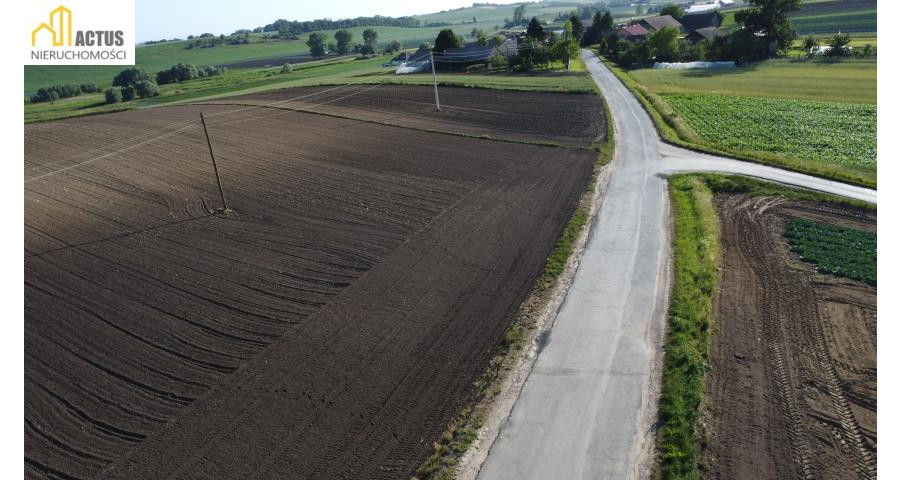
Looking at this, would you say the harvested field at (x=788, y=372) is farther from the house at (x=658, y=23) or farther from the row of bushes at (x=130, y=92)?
the house at (x=658, y=23)

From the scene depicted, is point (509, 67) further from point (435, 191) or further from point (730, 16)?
point (730, 16)

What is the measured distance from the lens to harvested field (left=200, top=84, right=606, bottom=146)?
43375 millimetres

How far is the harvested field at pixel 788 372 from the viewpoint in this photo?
41.1 feet

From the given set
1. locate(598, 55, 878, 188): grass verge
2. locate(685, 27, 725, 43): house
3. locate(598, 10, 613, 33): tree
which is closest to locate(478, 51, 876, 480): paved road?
locate(598, 55, 878, 188): grass verge

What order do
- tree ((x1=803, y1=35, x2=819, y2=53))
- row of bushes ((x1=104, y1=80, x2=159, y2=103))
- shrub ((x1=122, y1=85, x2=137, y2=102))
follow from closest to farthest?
1. row of bushes ((x1=104, y1=80, x2=159, y2=103))
2. shrub ((x1=122, y1=85, x2=137, y2=102))
3. tree ((x1=803, y1=35, x2=819, y2=53))

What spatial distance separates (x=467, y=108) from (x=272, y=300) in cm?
3709

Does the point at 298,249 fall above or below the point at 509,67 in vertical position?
below

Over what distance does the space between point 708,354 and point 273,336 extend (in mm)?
14236

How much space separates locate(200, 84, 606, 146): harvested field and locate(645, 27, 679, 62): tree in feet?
109

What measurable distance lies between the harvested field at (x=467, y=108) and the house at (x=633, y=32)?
56710mm

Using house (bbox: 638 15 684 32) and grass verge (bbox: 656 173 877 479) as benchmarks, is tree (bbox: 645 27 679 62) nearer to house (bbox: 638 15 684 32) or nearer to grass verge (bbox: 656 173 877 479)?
house (bbox: 638 15 684 32)

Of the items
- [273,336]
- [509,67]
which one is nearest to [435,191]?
[273,336]

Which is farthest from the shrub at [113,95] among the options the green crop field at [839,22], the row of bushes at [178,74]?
the green crop field at [839,22]

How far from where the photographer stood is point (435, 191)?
30141 mm
